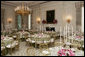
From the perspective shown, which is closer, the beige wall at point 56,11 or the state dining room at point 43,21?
the state dining room at point 43,21

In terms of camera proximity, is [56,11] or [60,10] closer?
[60,10]

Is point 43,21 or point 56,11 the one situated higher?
point 56,11

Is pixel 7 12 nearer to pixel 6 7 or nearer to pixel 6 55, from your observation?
pixel 6 7

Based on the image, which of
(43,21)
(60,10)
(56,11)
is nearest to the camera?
(60,10)

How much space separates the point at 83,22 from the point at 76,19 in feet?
2.34

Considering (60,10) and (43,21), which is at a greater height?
(60,10)

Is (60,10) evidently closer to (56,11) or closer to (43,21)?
(56,11)

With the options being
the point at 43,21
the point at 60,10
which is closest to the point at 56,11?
the point at 60,10

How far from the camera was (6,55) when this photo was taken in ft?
16.4

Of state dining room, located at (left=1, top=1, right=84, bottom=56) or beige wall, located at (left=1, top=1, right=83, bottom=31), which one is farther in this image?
beige wall, located at (left=1, top=1, right=83, bottom=31)

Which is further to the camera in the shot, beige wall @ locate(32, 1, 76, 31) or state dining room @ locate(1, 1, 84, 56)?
beige wall @ locate(32, 1, 76, 31)

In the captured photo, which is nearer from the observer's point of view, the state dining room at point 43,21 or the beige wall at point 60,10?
the state dining room at point 43,21

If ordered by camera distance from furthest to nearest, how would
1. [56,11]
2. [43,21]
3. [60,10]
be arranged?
[43,21], [56,11], [60,10]

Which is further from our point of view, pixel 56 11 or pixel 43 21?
pixel 43 21
